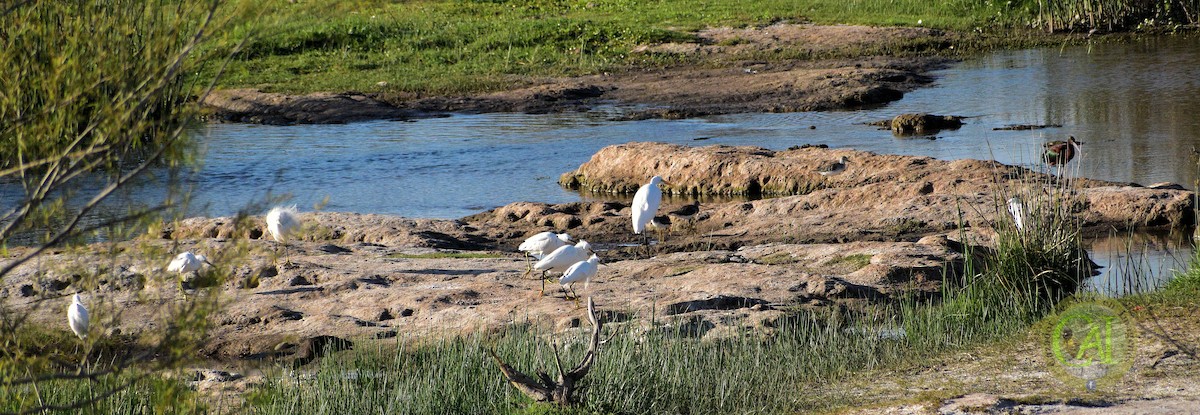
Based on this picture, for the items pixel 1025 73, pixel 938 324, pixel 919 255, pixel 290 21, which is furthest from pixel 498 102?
pixel 290 21

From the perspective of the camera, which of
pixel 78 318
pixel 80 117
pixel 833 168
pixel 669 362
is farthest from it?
pixel 833 168

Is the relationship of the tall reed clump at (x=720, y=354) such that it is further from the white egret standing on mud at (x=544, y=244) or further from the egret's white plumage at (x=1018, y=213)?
the white egret standing on mud at (x=544, y=244)

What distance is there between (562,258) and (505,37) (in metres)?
20.4

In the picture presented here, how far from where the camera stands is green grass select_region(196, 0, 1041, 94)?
80.0ft

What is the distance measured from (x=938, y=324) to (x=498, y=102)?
52.8 ft

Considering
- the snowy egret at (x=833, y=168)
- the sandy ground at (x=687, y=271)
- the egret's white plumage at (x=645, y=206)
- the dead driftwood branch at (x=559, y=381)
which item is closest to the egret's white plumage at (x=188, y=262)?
the sandy ground at (x=687, y=271)

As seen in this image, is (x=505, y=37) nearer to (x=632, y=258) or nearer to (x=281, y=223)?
(x=632, y=258)

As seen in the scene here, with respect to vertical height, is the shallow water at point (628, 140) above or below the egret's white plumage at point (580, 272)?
below

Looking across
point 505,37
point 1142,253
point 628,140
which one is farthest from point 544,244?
point 505,37

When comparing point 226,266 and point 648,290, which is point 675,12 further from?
point 226,266

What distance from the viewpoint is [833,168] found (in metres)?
12.6

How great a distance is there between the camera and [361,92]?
22.9 metres

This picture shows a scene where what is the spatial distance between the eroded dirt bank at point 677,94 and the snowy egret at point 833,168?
7.15 m

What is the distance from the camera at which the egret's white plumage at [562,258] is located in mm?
7721
